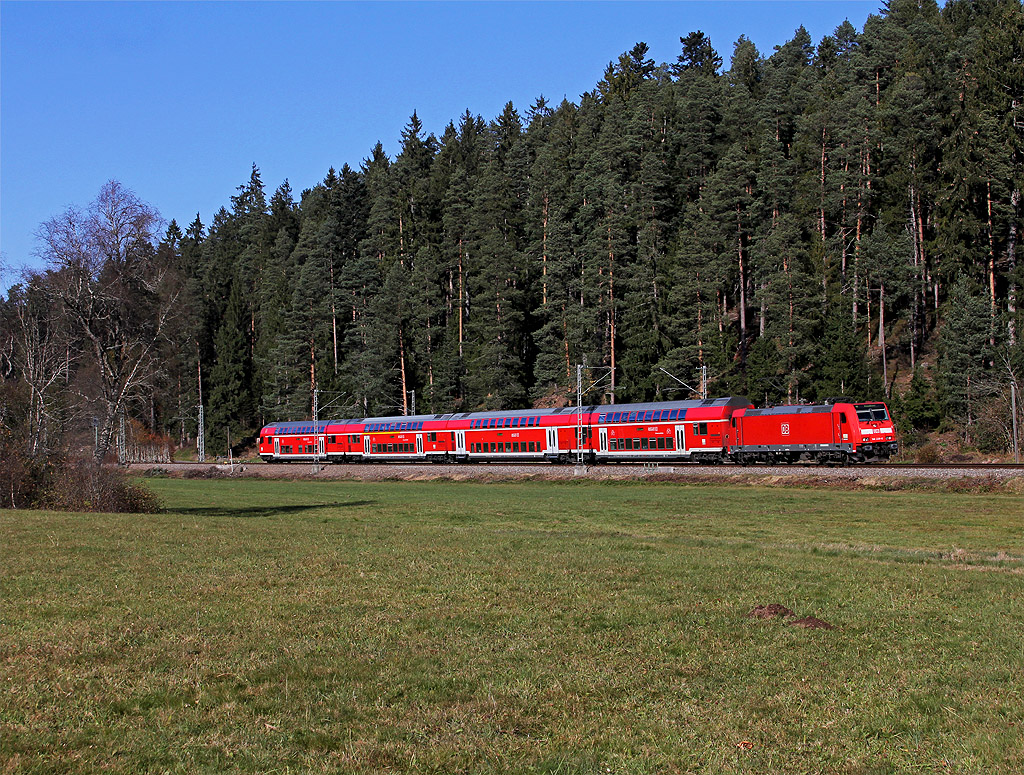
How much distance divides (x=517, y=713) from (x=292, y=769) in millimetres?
2019

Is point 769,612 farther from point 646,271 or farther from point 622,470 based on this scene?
point 646,271

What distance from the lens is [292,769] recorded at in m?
6.57

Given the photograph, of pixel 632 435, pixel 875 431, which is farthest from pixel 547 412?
pixel 875 431

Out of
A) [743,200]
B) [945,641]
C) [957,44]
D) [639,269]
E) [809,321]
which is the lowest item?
[945,641]

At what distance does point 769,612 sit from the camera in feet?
37.8

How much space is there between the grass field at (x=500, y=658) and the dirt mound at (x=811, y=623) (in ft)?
0.60

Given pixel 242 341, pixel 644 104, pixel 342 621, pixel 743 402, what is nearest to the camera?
pixel 342 621

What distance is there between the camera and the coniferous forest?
2351 inches

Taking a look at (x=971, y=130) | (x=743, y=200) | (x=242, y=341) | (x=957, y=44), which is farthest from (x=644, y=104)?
(x=242, y=341)

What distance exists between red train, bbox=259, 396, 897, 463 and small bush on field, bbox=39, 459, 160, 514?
36.6 meters

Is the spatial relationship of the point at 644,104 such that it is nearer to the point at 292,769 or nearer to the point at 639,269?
the point at 639,269

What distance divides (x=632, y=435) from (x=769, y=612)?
5139 cm

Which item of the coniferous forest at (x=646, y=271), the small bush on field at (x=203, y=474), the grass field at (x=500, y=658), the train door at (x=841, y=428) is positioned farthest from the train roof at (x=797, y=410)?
the small bush on field at (x=203, y=474)

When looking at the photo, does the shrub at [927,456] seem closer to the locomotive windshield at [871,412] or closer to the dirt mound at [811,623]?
the locomotive windshield at [871,412]
